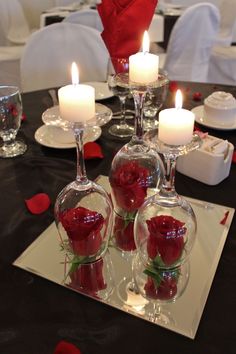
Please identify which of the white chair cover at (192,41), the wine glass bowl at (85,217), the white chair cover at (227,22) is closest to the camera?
the wine glass bowl at (85,217)

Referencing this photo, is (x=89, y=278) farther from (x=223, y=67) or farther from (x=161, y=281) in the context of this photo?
(x=223, y=67)

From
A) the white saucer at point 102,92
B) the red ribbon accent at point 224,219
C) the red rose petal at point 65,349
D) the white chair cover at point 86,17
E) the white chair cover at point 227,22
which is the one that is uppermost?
the red rose petal at point 65,349

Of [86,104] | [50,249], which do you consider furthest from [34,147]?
[86,104]

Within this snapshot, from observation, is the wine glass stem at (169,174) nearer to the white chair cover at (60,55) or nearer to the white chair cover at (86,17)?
the white chair cover at (60,55)

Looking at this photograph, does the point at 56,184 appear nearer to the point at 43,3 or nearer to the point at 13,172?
the point at 13,172

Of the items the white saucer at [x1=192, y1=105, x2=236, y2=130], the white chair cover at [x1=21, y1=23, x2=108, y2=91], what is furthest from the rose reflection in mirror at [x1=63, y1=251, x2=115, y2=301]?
the white chair cover at [x1=21, y1=23, x2=108, y2=91]

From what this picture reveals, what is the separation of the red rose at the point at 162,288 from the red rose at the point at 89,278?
0.06 m

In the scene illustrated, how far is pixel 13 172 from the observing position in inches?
31.9

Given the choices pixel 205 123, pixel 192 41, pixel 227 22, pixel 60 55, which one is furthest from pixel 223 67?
pixel 205 123

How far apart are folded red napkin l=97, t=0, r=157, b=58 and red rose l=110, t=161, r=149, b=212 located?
20cm

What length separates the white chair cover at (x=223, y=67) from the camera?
2580 mm

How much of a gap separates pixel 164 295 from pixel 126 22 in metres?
0.43

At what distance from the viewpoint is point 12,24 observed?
340 cm

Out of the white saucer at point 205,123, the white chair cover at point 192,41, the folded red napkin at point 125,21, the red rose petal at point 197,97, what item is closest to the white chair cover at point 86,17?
the white chair cover at point 192,41
